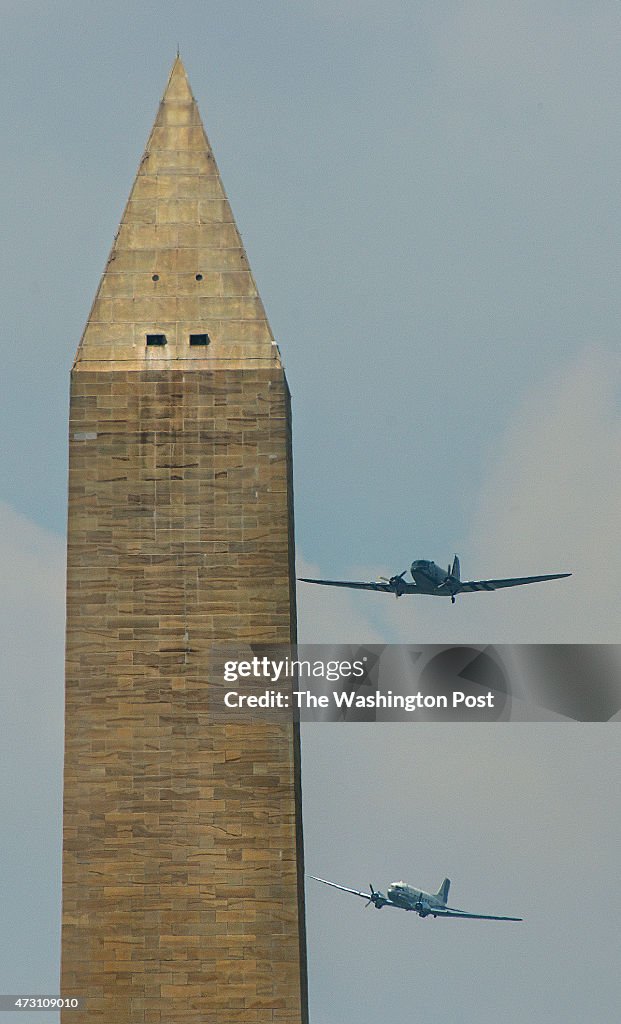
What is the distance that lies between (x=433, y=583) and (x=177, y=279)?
2920cm

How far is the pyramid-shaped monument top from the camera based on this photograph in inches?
3514

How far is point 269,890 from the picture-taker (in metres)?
83.9

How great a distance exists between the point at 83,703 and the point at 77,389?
40.2 feet

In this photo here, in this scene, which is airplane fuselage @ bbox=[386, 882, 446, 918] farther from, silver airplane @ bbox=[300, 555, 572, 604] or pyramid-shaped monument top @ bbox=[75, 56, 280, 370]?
pyramid-shaped monument top @ bbox=[75, 56, 280, 370]

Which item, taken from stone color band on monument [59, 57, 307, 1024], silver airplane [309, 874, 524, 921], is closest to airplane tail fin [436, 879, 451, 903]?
silver airplane [309, 874, 524, 921]

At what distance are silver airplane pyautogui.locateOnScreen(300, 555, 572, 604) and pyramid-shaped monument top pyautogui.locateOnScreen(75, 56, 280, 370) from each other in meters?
25.0

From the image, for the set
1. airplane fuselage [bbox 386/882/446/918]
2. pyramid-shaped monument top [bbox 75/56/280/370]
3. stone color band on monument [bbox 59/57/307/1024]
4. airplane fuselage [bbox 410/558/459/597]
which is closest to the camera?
stone color band on monument [bbox 59/57/307/1024]

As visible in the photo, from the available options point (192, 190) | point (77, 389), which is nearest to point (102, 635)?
point (77, 389)

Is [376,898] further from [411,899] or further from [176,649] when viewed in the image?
[176,649]

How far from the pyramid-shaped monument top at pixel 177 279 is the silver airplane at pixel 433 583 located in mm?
24995

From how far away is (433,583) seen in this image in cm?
11456

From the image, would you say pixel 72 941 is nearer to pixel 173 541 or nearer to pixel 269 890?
pixel 269 890

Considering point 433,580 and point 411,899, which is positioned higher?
point 433,580

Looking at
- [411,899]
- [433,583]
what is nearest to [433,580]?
[433,583]
